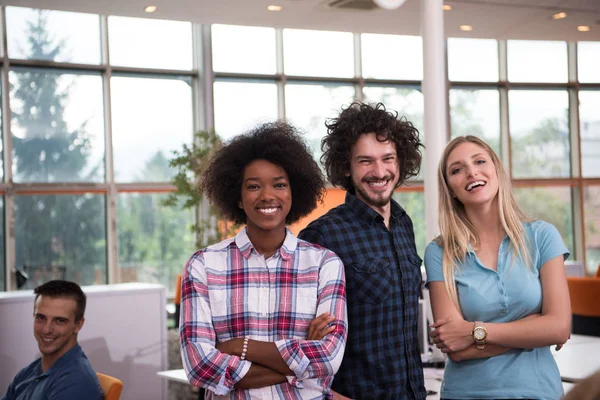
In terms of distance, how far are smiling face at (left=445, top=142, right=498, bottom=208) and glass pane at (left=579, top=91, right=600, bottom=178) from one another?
456 inches

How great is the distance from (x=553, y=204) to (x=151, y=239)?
6.78 m

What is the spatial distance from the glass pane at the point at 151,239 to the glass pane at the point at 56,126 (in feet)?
2.23

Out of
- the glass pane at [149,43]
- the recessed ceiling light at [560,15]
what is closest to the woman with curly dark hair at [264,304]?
the recessed ceiling light at [560,15]

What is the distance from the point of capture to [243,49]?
11.5m

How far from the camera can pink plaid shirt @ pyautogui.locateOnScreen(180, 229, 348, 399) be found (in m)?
2.12

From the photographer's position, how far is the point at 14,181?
1013 centimetres

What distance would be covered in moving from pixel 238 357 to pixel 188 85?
31.3 feet

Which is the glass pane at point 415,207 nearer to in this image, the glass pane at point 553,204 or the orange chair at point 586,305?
the glass pane at point 553,204

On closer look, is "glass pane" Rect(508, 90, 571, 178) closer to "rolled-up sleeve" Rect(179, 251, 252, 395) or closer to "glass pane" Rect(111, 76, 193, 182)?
"glass pane" Rect(111, 76, 193, 182)

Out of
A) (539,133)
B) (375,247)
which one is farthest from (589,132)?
(375,247)

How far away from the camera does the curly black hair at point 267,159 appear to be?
7.88ft

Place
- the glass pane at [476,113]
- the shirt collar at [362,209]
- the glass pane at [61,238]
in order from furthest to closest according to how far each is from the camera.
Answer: the glass pane at [476,113]
the glass pane at [61,238]
the shirt collar at [362,209]

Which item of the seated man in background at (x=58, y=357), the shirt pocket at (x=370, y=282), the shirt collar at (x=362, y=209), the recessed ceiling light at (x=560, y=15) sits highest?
the recessed ceiling light at (x=560, y=15)

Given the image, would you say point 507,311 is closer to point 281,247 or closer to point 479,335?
point 479,335
